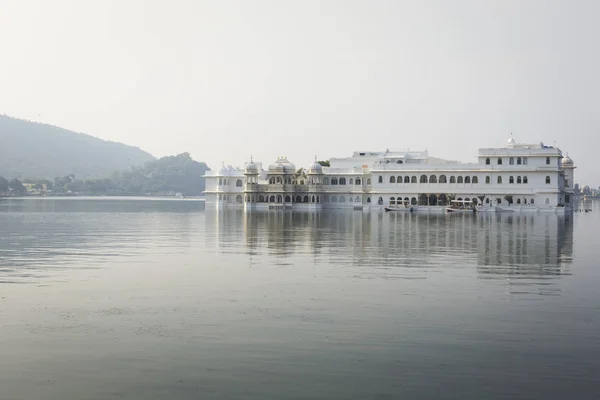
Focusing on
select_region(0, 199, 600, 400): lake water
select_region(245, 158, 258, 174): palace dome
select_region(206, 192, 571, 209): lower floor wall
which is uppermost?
select_region(245, 158, 258, 174): palace dome

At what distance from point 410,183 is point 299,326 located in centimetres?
8239

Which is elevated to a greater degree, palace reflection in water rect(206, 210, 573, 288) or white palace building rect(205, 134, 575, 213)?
white palace building rect(205, 134, 575, 213)

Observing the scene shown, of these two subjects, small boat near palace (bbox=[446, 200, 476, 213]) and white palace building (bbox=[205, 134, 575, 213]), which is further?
Result: white palace building (bbox=[205, 134, 575, 213])

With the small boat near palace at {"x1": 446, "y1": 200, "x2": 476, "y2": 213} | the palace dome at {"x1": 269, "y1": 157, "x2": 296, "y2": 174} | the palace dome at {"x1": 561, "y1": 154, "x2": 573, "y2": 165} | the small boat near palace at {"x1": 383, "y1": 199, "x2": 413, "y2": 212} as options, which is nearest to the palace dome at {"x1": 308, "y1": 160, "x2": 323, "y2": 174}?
the palace dome at {"x1": 269, "y1": 157, "x2": 296, "y2": 174}

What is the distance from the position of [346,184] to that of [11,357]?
8984cm

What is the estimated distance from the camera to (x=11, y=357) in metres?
12.4

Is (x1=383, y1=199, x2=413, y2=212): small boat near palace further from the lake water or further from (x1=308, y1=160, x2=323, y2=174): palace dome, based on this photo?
the lake water

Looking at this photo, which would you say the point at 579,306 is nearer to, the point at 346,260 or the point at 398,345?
the point at 398,345

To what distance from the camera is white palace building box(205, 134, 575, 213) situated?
90062 millimetres

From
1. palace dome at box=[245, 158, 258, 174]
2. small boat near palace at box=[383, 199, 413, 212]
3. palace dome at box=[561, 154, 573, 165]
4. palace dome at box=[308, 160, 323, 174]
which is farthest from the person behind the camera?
palace dome at box=[561, 154, 573, 165]

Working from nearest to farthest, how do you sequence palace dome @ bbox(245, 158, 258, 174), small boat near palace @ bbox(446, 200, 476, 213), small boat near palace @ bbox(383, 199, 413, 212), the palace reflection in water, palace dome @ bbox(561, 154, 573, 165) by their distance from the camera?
the palace reflection in water → small boat near palace @ bbox(446, 200, 476, 213) → small boat near palace @ bbox(383, 199, 413, 212) → palace dome @ bbox(245, 158, 258, 174) → palace dome @ bbox(561, 154, 573, 165)

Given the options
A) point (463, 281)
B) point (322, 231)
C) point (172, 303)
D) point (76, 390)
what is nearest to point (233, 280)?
point (172, 303)

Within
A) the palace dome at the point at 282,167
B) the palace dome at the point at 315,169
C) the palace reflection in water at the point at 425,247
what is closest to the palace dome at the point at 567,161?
the palace dome at the point at 315,169

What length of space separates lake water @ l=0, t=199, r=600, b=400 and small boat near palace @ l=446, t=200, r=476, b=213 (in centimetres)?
5471
